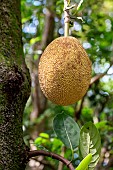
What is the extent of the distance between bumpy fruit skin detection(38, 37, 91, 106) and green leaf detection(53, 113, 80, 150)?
7cm

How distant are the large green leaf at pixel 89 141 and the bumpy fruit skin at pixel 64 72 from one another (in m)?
0.07

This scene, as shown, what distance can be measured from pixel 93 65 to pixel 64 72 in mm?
885

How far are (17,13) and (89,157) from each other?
0.35 meters

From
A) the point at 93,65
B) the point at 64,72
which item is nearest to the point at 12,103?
the point at 64,72

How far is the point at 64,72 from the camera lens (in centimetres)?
67

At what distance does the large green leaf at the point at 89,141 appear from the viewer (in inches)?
26.0

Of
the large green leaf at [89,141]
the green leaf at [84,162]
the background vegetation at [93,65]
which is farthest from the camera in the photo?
the background vegetation at [93,65]

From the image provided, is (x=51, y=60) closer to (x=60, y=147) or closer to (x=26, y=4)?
(x=60, y=147)

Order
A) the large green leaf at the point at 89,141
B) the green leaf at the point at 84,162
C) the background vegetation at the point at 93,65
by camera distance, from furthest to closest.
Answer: the background vegetation at the point at 93,65
the large green leaf at the point at 89,141
the green leaf at the point at 84,162

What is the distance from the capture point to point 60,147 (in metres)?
1.29

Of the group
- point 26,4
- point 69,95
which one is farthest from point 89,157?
point 26,4

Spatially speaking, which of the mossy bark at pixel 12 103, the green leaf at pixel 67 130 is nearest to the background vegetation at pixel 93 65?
the green leaf at pixel 67 130

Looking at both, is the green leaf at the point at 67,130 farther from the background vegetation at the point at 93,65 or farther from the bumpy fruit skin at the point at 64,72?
the background vegetation at the point at 93,65

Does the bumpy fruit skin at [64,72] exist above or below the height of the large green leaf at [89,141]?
above
